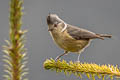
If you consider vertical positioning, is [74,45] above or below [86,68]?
above

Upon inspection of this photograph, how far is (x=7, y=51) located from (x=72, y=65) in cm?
82

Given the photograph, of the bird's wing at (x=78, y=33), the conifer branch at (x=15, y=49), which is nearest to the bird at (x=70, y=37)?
the bird's wing at (x=78, y=33)

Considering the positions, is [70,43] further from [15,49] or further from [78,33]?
[15,49]

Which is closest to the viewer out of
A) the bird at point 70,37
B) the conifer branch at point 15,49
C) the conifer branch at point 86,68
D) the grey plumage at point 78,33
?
the conifer branch at point 15,49

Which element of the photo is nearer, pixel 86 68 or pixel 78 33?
pixel 86 68

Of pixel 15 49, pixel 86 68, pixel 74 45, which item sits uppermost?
pixel 74 45

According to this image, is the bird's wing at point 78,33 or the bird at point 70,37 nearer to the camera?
the bird at point 70,37

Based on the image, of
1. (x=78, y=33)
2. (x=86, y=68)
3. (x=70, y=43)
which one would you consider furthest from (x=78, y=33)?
(x=86, y=68)

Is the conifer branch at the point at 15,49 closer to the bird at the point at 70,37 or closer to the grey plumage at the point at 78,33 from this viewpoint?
the bird at the point at 70,37

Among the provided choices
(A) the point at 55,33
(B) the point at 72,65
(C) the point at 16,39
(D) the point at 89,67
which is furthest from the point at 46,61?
(C) the point at 16,39

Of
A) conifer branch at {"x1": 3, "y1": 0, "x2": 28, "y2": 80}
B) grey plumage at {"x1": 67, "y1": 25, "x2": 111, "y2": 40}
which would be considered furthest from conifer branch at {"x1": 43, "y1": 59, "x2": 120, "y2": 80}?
grey plumage at {"x1": 67, "y1": 25, "x2": 111, "y2": 40}

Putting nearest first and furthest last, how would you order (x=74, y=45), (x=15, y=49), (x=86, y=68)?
(x=15, y=49) → (x=86, y=68) → (x=74, y=45)

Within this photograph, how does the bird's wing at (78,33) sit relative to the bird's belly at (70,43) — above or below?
above

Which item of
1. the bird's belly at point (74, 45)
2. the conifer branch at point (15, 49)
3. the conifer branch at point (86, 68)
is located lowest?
the conifer branch at point (15, 49)
